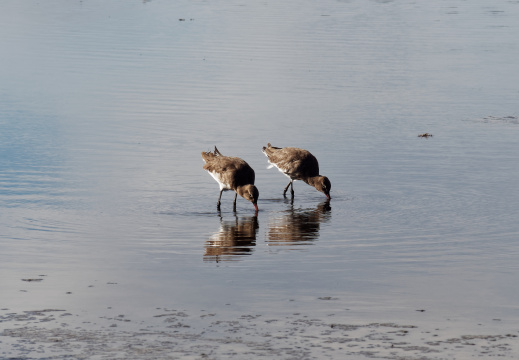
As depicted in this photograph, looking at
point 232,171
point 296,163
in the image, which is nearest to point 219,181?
point 232,171

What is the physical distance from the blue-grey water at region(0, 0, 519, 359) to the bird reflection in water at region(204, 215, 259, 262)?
0.05m

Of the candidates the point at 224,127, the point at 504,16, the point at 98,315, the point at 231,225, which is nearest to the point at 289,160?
the point at 231,225

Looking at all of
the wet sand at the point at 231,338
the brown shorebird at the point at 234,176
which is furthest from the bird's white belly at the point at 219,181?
the wet sand at the point at 231,338

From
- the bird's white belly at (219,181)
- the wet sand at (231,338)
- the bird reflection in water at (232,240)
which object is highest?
the bird's white belly at (219,181)

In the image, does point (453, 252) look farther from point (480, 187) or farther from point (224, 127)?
point (224, 127)

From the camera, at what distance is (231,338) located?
10.1 metres

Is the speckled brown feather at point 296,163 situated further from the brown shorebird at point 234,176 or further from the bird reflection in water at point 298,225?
the brown shorebird at point 234,176

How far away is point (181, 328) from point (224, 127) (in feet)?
44.8

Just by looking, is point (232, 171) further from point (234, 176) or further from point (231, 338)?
point (231, 338)

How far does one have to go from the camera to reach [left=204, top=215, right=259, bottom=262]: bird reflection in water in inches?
549

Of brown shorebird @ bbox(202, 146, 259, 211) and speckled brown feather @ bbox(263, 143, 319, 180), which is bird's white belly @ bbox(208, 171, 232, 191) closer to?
brown shorebird @ bbox(202, 146, 259, 211)

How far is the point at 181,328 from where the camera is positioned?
409 inches

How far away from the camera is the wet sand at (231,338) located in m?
9.61

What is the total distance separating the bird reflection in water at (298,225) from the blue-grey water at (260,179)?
0.19ft
